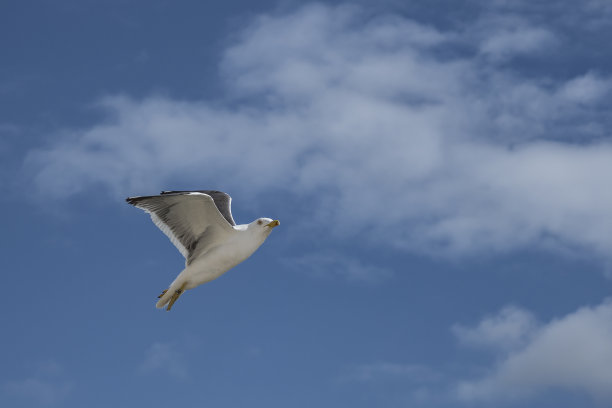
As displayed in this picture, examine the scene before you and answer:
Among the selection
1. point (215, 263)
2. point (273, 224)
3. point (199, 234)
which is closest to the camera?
point (215, 263)

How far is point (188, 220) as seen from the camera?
2355 cm

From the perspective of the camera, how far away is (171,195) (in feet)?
74.8

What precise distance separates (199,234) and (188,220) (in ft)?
1.65

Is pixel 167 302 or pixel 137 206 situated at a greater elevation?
pixel 137 206

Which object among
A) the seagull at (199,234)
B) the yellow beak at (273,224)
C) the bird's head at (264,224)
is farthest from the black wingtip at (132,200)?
the yellow beak at (273,224)

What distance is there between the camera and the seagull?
75.9 feet

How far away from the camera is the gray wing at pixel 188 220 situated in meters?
23.0

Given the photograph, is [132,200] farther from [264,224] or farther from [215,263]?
[264,224]

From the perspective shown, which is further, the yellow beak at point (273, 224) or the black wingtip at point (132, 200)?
the yellow beak at point (273, 224)

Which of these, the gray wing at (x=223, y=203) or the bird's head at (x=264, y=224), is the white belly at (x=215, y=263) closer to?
the bird's head at (x=264, y=224)

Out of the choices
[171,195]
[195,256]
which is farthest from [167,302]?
[171,195]

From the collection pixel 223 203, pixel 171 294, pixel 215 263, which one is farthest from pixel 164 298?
pixel 223 203

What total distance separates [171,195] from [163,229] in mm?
1262

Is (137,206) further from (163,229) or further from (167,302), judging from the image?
(167,302)
